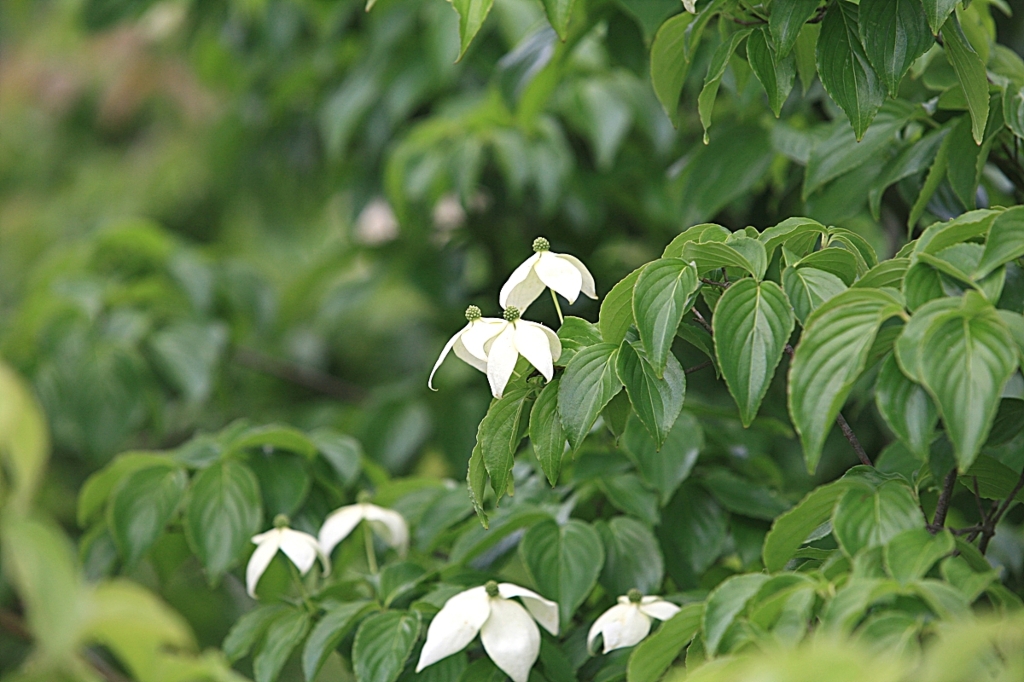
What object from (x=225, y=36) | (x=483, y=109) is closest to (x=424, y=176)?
(x=483, y=109)

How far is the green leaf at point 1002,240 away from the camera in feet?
1.50

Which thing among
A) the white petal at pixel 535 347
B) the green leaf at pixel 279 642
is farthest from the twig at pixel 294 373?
the white petal at pixel 535 347

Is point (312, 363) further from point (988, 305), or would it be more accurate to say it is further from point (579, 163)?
point (988, 305)

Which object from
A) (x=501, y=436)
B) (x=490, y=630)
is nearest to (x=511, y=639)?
(x=490, y=630)

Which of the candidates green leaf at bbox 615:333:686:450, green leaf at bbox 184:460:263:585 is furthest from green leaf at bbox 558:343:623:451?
green leaf at bbox 184:460:263:585

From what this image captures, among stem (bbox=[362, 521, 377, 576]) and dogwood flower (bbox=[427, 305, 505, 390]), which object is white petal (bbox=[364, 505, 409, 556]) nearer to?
stem (bbox=[362, 521, 377, 576])

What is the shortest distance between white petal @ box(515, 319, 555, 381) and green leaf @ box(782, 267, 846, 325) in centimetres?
13

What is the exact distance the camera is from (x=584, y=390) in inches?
21.0

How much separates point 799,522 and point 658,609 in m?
0.14

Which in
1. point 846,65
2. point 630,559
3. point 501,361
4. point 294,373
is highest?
point 846,65

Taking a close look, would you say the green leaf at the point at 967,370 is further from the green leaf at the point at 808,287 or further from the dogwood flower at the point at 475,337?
the dogwood flower at the point at 475,337

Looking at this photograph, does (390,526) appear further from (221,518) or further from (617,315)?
(617,315)

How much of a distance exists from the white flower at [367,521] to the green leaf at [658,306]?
36 centimetres

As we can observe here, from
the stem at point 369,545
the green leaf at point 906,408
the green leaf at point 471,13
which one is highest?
the green leaf at point 471,13
